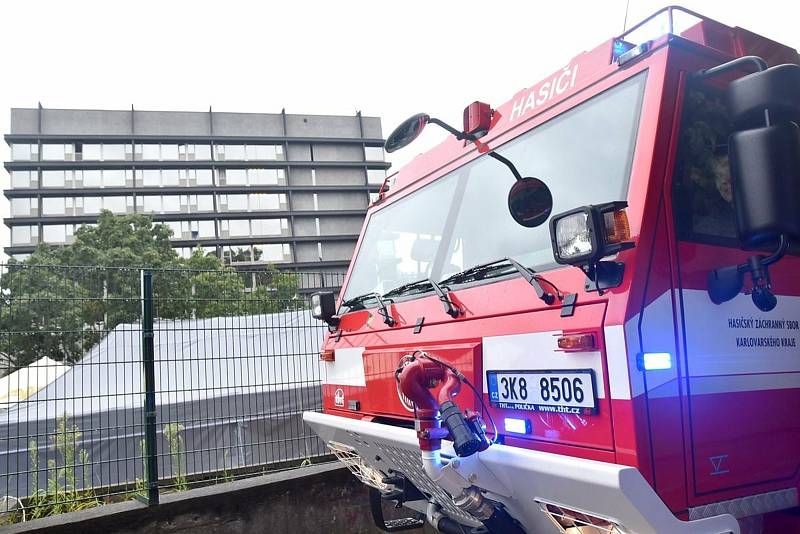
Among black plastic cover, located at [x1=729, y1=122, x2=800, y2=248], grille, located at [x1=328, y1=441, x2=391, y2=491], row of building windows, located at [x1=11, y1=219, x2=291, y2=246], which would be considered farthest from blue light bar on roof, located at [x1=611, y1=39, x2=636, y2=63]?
row of building windows, located at [x1=11, y1=219, x2=291, y2=246]

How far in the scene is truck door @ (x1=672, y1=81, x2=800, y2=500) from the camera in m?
2.31

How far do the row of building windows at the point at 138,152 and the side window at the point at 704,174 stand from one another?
212 feet

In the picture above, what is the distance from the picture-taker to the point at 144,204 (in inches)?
2339

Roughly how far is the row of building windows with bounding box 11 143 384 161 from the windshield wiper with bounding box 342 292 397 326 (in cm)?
6260

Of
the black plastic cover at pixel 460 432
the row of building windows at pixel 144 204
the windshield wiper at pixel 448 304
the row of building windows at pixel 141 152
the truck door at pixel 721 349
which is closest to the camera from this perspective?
the truck door at pixel 721 349

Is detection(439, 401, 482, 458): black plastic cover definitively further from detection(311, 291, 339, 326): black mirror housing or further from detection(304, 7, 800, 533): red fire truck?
detection(311, 291, 339, 326): black mirror housing

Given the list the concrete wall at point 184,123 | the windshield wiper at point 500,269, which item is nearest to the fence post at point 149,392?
the windshield wiper at point 500,269

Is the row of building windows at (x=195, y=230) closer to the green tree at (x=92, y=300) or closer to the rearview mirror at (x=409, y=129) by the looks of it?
the green tree at (x=92, y=300)

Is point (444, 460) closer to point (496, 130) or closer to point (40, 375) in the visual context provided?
point (496, 130)

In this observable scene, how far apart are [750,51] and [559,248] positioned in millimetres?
1437

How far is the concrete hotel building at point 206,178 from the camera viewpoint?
58.0 metres

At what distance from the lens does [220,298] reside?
5965mm

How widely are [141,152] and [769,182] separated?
216 ft

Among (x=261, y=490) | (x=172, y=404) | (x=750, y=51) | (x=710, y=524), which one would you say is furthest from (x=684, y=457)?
(x=172, y=404)
